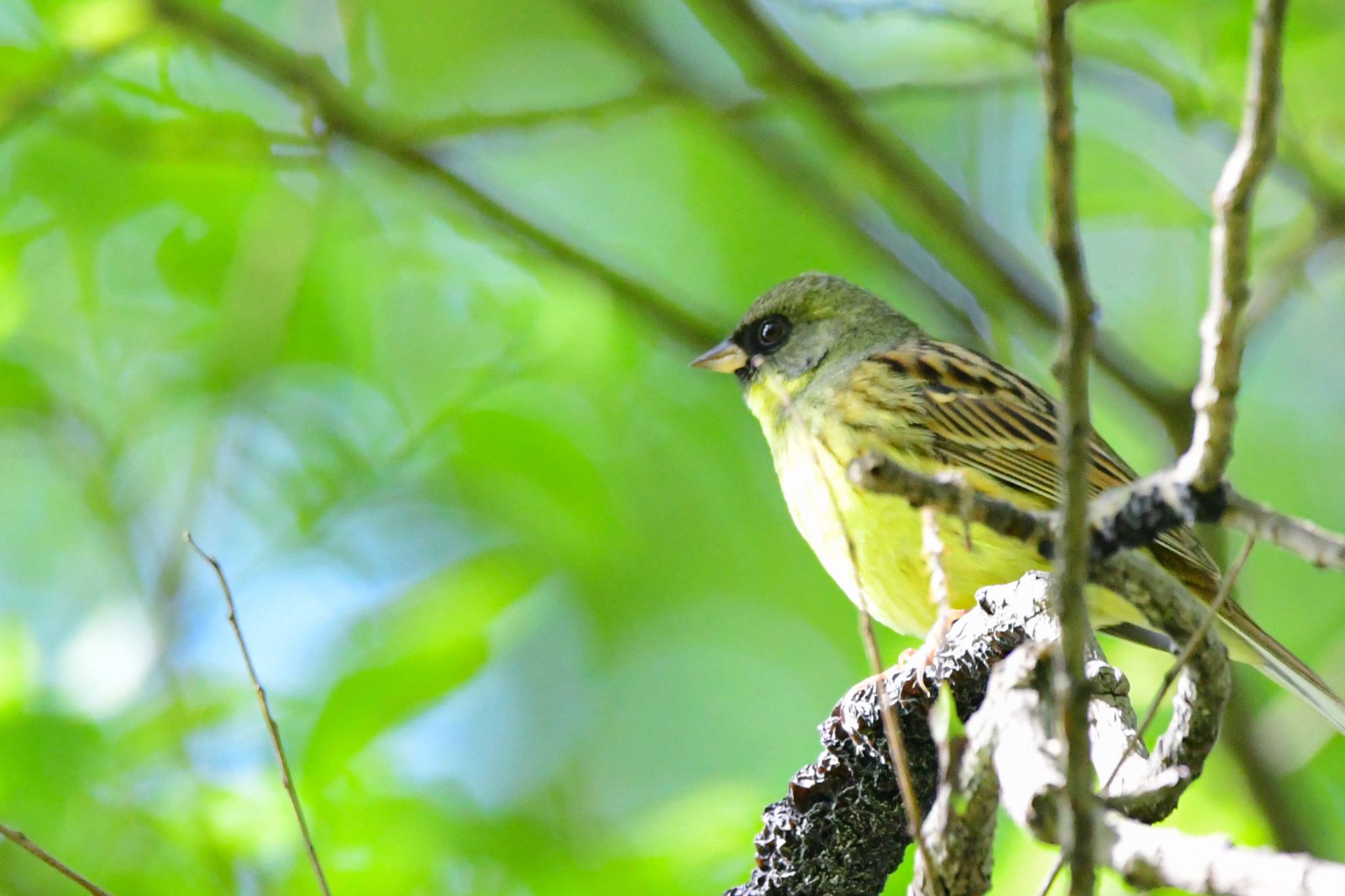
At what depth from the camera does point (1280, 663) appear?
4738mm

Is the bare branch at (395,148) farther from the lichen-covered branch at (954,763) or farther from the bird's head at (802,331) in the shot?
the lichen-covered branch at (954,763)

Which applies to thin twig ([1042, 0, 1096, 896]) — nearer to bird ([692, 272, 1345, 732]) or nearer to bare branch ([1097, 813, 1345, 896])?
bare branch ([1097, 813, 1345, 896])

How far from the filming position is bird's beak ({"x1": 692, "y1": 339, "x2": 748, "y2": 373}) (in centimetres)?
626

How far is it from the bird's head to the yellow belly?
910 mm

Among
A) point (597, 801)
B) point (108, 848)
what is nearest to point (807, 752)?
point (597, 801)

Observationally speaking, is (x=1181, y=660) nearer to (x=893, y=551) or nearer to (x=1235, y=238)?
(x=1235, y=238)

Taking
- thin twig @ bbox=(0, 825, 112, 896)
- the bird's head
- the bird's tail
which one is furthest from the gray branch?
the bird's head

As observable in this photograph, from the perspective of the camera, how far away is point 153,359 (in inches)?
264

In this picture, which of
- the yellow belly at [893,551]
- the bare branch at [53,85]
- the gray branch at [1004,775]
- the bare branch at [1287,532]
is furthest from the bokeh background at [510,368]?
the bare branch at [1287,532]

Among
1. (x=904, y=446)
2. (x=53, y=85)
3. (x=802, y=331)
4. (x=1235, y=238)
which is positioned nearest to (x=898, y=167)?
(x=802, y=331)

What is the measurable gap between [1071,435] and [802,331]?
4.56 meters

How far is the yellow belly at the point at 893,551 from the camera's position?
459 centimetres

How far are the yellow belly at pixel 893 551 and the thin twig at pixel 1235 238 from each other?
253 centimetres

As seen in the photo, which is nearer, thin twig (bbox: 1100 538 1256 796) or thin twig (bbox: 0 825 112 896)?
thin twig (bbox: 1100 538 1256 796)
